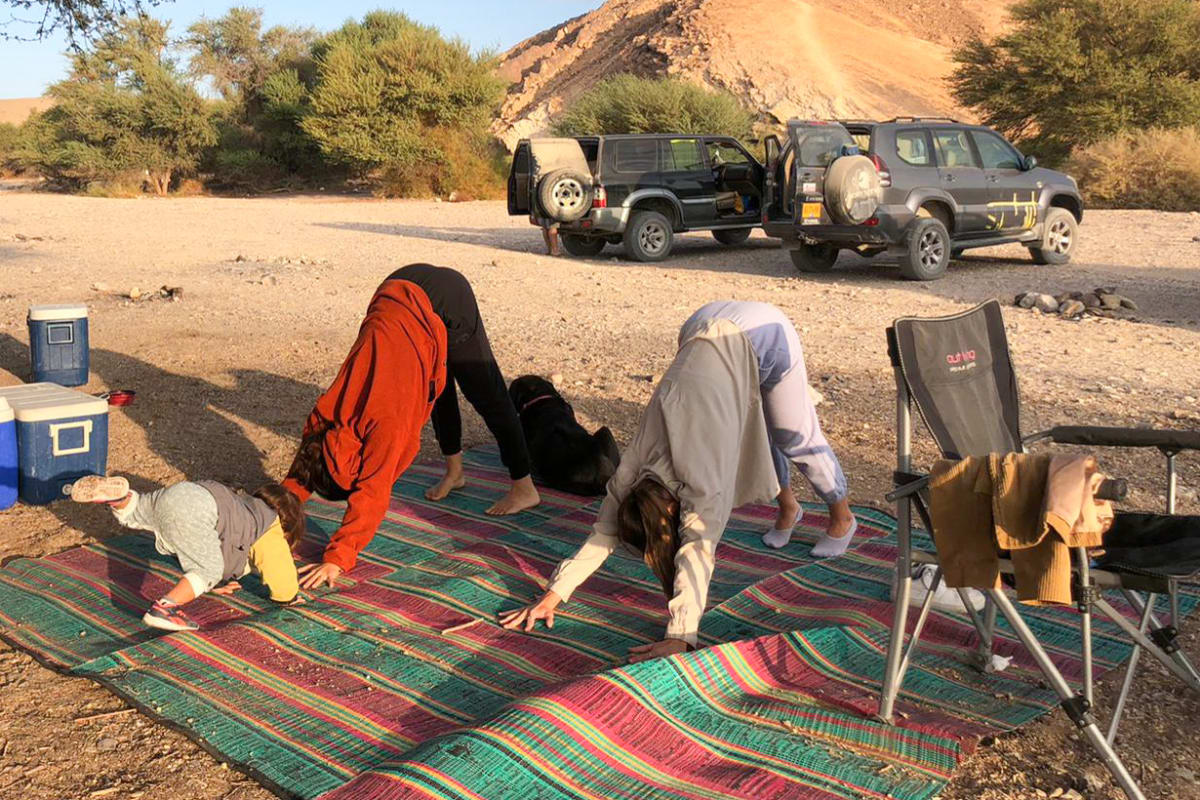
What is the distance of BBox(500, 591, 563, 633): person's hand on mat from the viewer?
12.6ft

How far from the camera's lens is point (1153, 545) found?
335 cm

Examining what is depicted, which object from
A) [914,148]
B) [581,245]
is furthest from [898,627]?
[581,245]

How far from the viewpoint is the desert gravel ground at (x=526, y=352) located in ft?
10.4

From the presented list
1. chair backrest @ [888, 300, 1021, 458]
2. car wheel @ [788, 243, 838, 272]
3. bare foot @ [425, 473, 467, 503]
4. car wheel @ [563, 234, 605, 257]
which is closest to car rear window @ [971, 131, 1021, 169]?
car wheel @ [788, 243, 838, 272]

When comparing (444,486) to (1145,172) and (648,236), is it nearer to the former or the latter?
(648,236)

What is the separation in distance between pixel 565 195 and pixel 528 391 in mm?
9053

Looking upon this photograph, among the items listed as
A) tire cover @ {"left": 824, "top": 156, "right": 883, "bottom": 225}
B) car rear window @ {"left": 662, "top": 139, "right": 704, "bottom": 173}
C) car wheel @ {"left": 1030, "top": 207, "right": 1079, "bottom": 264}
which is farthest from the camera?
car rear window @ {"left": 662, "top": 139, "right": 704, "bottom": 173}

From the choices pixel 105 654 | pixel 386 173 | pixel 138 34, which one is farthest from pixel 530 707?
pixel 386 173

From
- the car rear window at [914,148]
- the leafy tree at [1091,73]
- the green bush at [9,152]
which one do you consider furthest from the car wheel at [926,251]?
the green bush at [9,152]

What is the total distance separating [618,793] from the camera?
9.34 feet

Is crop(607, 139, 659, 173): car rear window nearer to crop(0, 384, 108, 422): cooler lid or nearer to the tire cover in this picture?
the tire cover

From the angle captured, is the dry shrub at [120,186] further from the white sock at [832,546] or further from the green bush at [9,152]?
the white sock at [832,546]

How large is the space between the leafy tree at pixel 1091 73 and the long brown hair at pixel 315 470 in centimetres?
2558

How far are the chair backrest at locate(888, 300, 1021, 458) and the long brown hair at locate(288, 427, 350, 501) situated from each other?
7.23 feet
